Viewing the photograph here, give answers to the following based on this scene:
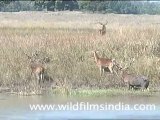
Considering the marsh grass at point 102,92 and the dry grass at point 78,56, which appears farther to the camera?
the dry grass at point 78,56

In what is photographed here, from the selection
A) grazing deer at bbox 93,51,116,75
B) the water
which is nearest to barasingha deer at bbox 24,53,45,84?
the water

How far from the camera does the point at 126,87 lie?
15117 mm

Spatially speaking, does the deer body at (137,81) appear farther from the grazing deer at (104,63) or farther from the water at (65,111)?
the grazing deer at (104,63)

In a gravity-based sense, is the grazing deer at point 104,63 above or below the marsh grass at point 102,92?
above

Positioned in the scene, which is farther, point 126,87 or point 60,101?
point 126,87

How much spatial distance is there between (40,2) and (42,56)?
212 feet

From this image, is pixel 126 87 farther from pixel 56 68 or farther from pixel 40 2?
pixel 40 2

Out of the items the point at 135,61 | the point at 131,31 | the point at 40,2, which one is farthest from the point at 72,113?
the point at 40,2

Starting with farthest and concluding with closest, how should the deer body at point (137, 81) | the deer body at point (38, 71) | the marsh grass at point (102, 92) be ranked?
the deer body at point (38, 71) < the deer body at point (137, 81) < the marsh grass at point (102, 92)

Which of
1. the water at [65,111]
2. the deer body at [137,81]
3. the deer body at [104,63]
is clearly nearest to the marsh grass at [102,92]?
the deer body at [137,81]

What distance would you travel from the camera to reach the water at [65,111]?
37.6 feet

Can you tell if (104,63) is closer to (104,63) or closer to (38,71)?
(104,63)

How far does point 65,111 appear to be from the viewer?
12.1m

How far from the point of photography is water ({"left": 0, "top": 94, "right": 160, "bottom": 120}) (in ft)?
37.6
